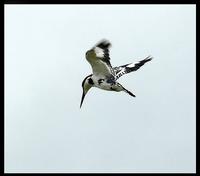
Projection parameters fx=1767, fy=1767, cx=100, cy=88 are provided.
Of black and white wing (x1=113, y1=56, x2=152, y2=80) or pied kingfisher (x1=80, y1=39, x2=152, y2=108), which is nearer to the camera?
pied kingfisher (x1=80, y1=39, x2=152, y2=108)

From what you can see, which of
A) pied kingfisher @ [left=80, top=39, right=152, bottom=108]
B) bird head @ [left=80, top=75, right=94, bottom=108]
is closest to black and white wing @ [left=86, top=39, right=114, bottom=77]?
pied kingfisher @ [left=80, top=39, right=152, bottom=108]

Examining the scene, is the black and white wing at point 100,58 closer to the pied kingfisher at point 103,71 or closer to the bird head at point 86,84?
the pied kingfisher at point 103,71

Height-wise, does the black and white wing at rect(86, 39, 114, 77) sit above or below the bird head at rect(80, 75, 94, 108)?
above

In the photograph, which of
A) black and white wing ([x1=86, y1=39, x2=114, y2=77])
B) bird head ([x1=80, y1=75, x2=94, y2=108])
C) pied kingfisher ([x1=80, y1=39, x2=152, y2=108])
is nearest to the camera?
black and white wing ([x1=86, y1=39, x2=114, y2=77])

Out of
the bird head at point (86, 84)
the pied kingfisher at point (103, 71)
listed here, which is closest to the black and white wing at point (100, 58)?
the pied kingfisher at point (103, 71)

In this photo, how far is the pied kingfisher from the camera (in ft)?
118

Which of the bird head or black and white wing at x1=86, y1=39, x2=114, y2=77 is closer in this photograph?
black and white wing at x1=86, y1=39, x2=114, y2=77

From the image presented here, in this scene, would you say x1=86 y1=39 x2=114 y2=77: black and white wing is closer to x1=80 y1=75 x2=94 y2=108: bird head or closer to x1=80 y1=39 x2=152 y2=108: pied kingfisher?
x1=80 y1=39 x2=152 y2=108: pied kingfisher

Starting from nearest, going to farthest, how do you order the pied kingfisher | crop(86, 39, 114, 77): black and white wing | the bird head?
crop(86, 39, 114, 77): black and white wing → the pied kingfisher → the bird head

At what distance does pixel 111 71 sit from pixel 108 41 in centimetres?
185

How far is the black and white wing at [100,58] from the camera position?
1394 inches

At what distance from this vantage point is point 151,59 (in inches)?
1506
